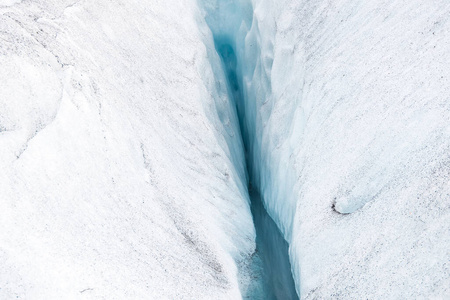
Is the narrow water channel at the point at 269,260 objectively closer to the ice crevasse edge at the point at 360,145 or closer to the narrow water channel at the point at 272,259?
the narrow water channel at the point at 272,259

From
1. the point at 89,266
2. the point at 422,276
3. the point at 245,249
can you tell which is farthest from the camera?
the point at 245,249

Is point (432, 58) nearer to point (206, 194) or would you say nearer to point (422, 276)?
point (422, 276)

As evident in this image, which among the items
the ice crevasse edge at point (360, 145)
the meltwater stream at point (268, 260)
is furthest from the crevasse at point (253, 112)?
the ice crevasse edge at point (360, 145)

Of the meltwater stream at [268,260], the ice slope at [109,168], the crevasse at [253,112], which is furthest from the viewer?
the crevasse at [253,112]

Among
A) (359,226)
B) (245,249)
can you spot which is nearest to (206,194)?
(245,249)

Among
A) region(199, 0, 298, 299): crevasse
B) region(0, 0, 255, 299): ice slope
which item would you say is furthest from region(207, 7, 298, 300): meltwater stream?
region(0, 0, 255, 299): ice slope
